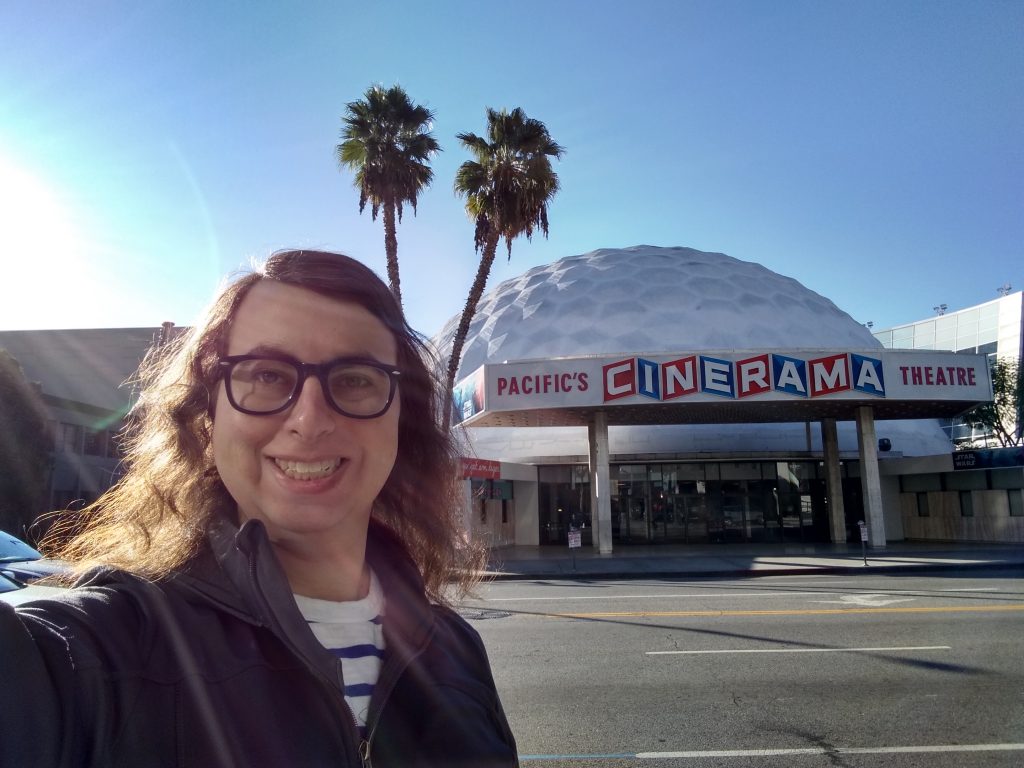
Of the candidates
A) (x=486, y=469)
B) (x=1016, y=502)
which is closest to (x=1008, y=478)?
(x=1016, y=502)

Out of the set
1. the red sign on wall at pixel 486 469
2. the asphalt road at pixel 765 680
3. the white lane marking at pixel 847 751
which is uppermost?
the red sign on wall at pixel 486 469

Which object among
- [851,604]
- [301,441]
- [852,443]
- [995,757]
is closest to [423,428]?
[301,441]

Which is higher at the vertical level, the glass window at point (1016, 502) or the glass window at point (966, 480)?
the glass window at point (966, 480)

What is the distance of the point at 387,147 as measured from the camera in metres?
19.6

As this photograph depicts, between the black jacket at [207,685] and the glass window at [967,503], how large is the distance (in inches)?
1164

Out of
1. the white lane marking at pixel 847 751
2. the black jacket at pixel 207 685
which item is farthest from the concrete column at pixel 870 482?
the black jacket at pixel 207 685

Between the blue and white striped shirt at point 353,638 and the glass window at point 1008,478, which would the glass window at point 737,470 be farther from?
the blue and white striped shirt at point 353,638

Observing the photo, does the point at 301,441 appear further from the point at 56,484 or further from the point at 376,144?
the point at 56,484

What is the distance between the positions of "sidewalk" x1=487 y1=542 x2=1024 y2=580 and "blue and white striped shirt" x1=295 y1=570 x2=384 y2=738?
12.7m

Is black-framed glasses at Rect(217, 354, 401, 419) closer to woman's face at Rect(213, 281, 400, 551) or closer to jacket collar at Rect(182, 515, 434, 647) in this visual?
woman's face at Rect(213, 281, 400, 551)

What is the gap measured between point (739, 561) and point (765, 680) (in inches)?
553

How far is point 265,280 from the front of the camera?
65.5 inches

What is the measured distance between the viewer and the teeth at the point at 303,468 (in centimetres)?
154

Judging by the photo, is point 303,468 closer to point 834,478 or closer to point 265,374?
point 265,374
